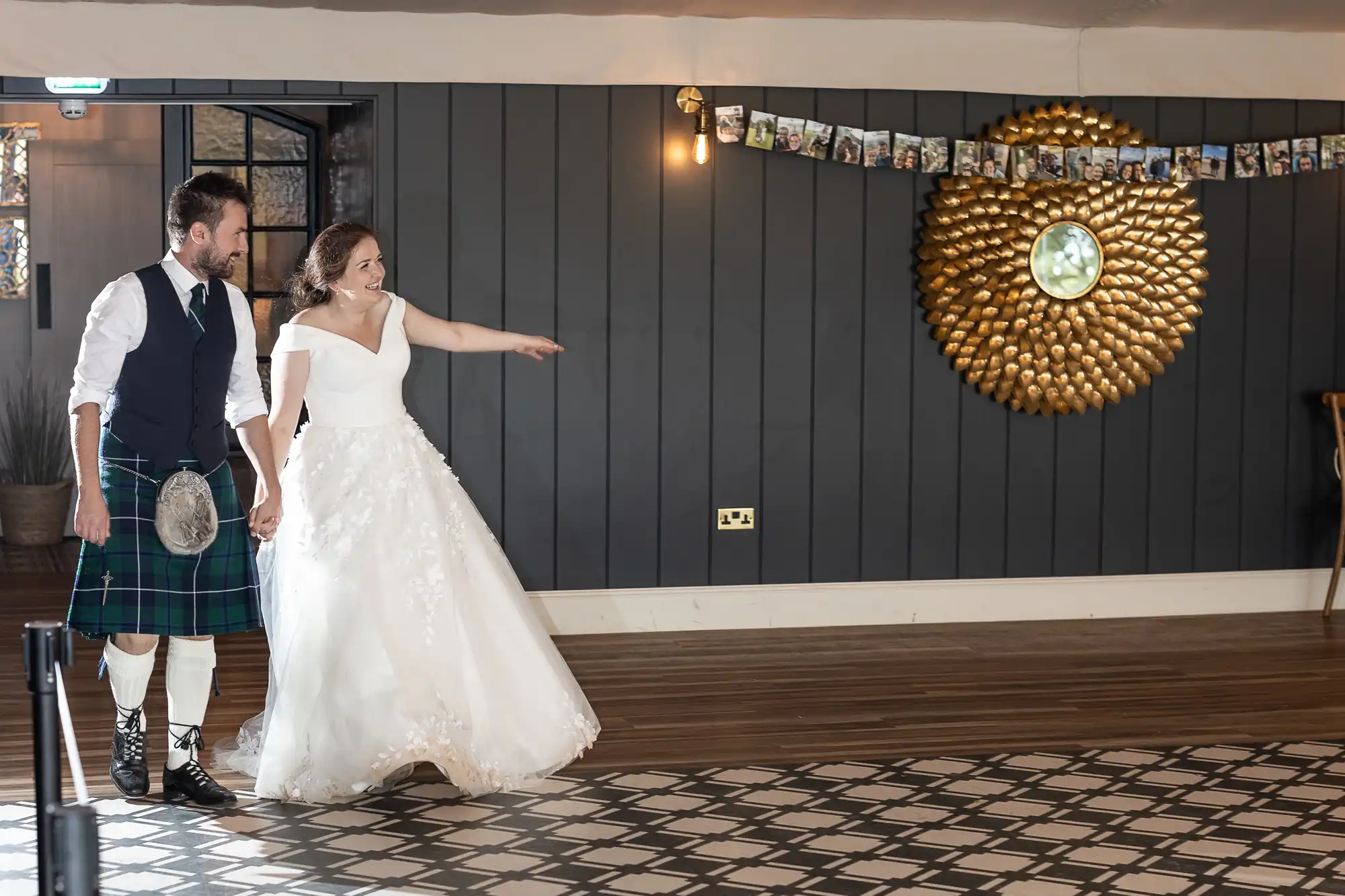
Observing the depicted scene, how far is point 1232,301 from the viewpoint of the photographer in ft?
20.1

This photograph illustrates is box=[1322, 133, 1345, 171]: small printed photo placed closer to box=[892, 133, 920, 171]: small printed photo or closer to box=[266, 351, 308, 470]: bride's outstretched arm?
box=[892, 133, 920, 171]: small printed photo

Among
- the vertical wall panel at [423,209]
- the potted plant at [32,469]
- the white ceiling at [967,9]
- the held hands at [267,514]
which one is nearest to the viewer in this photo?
the held hands at [267,514]

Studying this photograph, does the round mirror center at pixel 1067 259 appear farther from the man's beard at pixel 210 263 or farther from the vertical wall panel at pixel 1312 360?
the man's beard at pixel 210 263

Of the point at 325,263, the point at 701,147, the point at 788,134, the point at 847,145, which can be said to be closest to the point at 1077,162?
the point at 847,145

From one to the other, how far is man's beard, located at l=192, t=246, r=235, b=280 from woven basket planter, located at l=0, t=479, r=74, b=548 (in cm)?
490

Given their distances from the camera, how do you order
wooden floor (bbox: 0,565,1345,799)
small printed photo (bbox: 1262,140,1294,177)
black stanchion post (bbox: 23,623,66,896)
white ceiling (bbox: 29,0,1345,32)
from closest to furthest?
black stanchion post (bbox: 23,623,66,896), wooden floor (bbox: 0,565,1345,799), white ceiling (bbox: 29,0,1345,32), small printed photo (bbox: 1262,140,1294,177)

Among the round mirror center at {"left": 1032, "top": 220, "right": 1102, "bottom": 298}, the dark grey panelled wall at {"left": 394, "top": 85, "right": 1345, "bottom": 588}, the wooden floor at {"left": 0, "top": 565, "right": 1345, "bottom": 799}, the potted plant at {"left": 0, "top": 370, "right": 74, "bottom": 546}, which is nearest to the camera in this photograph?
the wooden floor at {"left": 0, "top": 565, "right": 1345, "bottom": 799}

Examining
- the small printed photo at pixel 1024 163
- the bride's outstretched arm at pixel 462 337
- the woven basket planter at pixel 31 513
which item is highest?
the small printed photo at pixel 1024 163

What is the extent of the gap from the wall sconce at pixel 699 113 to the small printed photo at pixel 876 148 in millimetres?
642

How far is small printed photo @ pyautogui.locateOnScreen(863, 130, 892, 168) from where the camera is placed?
573cm

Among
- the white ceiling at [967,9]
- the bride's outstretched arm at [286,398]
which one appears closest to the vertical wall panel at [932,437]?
the white ceiling at [967,9]

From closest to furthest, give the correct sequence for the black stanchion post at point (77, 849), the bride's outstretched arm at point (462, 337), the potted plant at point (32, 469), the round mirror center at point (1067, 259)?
the black stanchion post at point (77, 849) < the bride's outstretched arm at point (462, 337) < the round mirror center at point (1067, 259) < the potted plant at point (32, 469)

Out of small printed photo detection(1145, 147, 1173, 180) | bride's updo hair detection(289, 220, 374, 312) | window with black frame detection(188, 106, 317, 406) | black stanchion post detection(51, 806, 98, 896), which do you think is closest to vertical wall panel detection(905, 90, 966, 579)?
small printed photo detection(1145, 147, 1173, 180)

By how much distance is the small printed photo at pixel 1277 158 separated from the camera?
19.7ft
